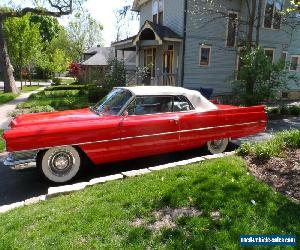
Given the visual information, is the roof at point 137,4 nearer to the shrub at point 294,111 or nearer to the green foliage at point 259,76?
the green foliage at point 259,76

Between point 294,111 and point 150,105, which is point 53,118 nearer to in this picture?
point 150,105

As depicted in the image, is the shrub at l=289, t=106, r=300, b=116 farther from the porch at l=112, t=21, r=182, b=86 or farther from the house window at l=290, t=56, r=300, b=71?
the house window at l=290, t=56, r=300, b=71

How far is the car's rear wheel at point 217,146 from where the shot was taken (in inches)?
276

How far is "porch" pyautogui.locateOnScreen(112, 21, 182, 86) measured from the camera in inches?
666

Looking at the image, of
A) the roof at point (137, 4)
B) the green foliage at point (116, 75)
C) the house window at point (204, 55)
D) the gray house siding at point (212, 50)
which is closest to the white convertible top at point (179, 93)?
the green foliage at point (116, 75)

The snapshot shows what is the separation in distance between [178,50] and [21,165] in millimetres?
13855

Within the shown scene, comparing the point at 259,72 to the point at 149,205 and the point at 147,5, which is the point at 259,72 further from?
the point at 147,5

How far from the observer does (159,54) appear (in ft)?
63.2

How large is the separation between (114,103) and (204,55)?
1288 cm

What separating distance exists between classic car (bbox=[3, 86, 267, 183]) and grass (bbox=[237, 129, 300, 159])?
87 cm

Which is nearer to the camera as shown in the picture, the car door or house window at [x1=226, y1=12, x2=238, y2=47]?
the car door

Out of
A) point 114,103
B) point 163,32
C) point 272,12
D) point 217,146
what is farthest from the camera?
point 272,12

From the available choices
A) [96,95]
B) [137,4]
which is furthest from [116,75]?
[137,4]

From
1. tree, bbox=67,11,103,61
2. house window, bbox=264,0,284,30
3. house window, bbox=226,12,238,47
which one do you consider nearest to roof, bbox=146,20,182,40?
house window, bbox=226,12,238,47
